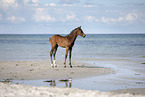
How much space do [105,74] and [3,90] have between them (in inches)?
251

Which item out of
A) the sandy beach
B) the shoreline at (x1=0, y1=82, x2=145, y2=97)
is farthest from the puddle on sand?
the shoreline at (x1=0, y1=82, x2=145, y2=97)

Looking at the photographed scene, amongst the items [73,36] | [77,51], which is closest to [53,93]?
[73,36]

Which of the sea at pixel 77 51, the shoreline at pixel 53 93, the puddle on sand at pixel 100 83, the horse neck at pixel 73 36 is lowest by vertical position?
the puddle on sand at pixel 100 83

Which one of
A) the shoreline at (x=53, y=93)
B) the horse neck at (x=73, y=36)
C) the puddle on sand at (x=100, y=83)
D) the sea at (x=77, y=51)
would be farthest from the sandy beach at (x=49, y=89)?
the sea at (x=77, y=51)

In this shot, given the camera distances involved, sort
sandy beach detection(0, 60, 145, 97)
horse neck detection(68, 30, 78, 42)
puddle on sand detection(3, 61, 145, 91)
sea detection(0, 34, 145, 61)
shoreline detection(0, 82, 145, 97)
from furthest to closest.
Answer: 1. sea detection(0, 34, 145, 61)
2. horse neck detection(68, 30, 78, 42)
3. puddle on sand detection(3, 61, 145, 91)
4. sandy beach detection(0, 60, 145, 97)
5. shoreline detection(0, 82, 145, 97)

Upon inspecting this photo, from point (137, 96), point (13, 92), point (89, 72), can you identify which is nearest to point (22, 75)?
point (89, 72)

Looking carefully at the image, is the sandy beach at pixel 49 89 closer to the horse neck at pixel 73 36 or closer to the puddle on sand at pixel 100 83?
the puddle on sand at pixel 100 83

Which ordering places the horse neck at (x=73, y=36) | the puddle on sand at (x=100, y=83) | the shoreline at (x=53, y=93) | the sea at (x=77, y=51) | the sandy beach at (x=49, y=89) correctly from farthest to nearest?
the sea at (x=77, y=51)
the horse neck at (x=73, y=36)
the puddle on sand at (x=100, y=83)
the sandy beach at (x=49, y=89)
the shoreline at (x=53, y=93)

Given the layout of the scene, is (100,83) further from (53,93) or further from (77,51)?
(77,51)

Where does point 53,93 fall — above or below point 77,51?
below

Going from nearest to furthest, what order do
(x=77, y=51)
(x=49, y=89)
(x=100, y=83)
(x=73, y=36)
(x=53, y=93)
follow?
(x=53, y=93) → (x=49, y=89) → (x=100, y=83) → (x=73, y=36) → (x=77, y=51)

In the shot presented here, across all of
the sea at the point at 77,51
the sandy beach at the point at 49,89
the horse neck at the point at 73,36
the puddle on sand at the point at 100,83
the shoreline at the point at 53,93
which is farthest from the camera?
the sea at the point at 77,51

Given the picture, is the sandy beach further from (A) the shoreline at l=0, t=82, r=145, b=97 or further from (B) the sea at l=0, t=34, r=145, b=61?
(B) the sea at l=0, t=34, r=145, b=61

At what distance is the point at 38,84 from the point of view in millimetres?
10836
